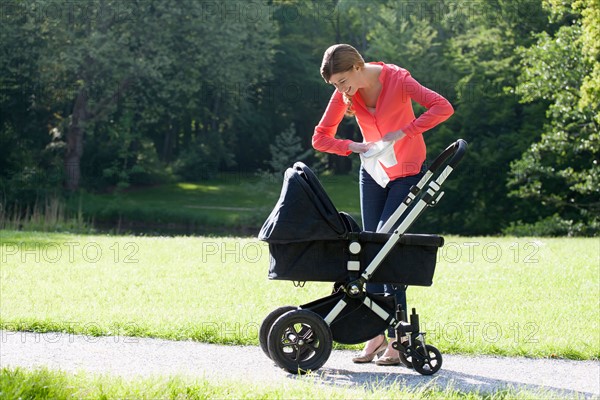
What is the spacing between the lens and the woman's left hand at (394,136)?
5.54 metres

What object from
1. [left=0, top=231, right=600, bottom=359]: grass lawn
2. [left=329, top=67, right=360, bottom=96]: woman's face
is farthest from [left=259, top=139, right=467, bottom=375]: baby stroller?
[left=0, top=231, right=600, bottom=359]: grass lawn

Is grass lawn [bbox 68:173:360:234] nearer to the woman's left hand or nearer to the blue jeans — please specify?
the blue jeans

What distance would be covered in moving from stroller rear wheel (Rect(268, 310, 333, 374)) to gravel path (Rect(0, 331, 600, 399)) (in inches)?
3.1

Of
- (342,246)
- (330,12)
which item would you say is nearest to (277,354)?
(342,246)

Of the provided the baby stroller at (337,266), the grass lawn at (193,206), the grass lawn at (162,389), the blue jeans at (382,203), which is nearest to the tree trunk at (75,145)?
the grass lawn at (193,206)

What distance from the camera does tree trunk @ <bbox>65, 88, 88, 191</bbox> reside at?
1315 inches

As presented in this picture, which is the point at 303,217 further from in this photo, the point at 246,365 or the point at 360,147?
the point at 246,365

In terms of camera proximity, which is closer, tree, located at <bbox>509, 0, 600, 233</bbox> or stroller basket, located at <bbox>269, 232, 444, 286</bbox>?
stroller basket, located at <bbox>269, 232, 444, 286</bbox>

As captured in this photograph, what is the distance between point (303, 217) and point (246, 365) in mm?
1123

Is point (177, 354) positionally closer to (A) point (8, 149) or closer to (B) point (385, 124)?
(B) point (385, 124)

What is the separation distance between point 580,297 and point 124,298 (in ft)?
14.7

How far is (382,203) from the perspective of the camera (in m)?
5.88

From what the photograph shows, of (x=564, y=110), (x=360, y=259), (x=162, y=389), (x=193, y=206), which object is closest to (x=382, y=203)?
(x=360, y=259)

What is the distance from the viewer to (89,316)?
7.18 m
